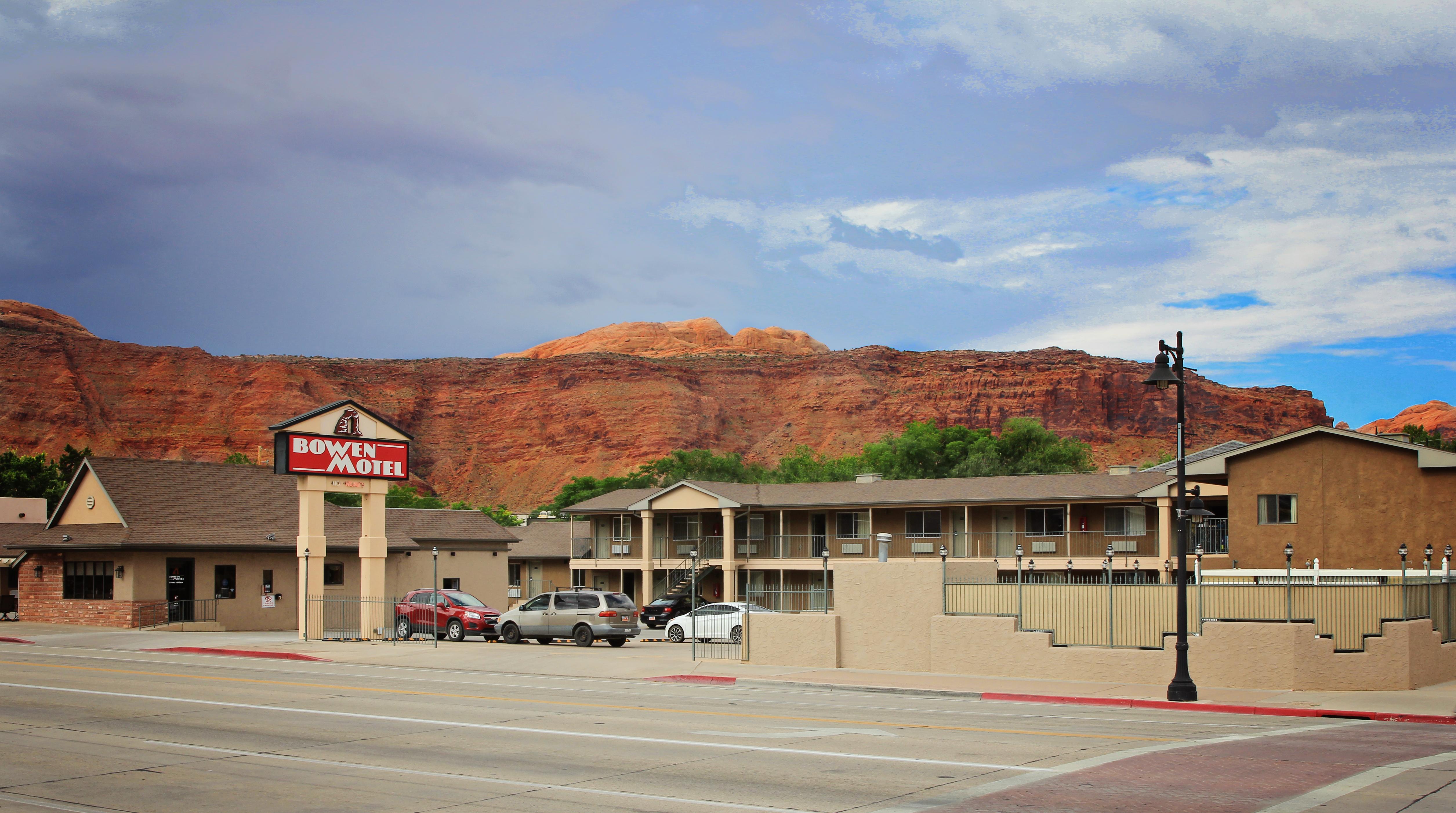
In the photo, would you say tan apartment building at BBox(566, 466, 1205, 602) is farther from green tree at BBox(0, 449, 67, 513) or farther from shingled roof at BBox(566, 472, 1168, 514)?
green tree at BBox(0, 449, 67, 513)

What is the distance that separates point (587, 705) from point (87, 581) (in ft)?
101

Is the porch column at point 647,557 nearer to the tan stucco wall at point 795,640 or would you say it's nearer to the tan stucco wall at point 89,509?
the tan stucco wall at point 89,509

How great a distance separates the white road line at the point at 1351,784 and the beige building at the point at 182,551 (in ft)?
101

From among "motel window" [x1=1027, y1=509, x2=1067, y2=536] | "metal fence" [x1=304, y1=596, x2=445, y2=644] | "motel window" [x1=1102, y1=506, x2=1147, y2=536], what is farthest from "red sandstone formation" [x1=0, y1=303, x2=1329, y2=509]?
"metal fence" [x1=304, y1=596, x2=445, y2=644]

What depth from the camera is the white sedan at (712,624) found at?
37375 mm

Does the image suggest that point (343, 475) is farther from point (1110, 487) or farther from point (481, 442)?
point (481, 442)

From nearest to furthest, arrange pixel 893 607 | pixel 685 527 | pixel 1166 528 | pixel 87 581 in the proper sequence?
pixel 893 607
pixel 87 581
pixel 1166 528
pixel 685 527

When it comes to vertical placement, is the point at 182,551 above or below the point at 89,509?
below

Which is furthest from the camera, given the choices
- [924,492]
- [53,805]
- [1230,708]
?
[924,492]

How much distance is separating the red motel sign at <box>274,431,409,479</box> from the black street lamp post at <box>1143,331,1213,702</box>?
963 inches

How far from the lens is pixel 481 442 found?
143625 mm

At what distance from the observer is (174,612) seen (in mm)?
40781

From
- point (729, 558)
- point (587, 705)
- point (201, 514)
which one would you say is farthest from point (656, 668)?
point (729, 558)

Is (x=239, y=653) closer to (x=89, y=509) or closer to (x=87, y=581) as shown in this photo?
(x=87, y=581)
